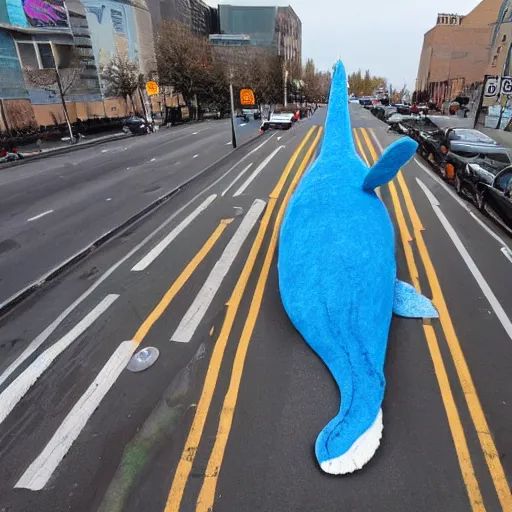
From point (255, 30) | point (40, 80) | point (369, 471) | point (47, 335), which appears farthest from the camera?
point (255, 30)

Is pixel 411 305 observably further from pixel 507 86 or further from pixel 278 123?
pixel 278 123

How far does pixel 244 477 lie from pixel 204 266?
16.7ft

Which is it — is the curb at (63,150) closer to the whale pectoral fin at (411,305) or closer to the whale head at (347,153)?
the whale head at (347,153)

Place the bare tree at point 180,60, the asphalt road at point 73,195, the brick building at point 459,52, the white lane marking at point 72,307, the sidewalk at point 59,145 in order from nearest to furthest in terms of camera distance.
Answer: the white lane marking at point 72,307, the asphalt road at point 73,195, the sidewalk at point 59,145, the bare tree at point 180,60, the brick building at point 459,52

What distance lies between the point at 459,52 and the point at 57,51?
259ft

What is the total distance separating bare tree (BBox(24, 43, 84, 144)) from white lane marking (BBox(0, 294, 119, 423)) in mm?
28978

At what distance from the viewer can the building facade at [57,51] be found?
101 ft

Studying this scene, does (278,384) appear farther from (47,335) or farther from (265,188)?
(265,188)

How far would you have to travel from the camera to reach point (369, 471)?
3732mm

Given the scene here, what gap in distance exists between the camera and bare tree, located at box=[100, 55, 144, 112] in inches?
1656

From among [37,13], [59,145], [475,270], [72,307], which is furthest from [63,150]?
[475,270]

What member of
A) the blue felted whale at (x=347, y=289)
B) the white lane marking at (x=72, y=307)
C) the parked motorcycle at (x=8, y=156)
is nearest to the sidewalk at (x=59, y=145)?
the parked motorcycle at (x=8, y=156)

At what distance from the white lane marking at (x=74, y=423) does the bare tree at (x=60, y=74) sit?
30422 millimetres

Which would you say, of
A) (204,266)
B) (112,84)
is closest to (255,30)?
(112,84)
